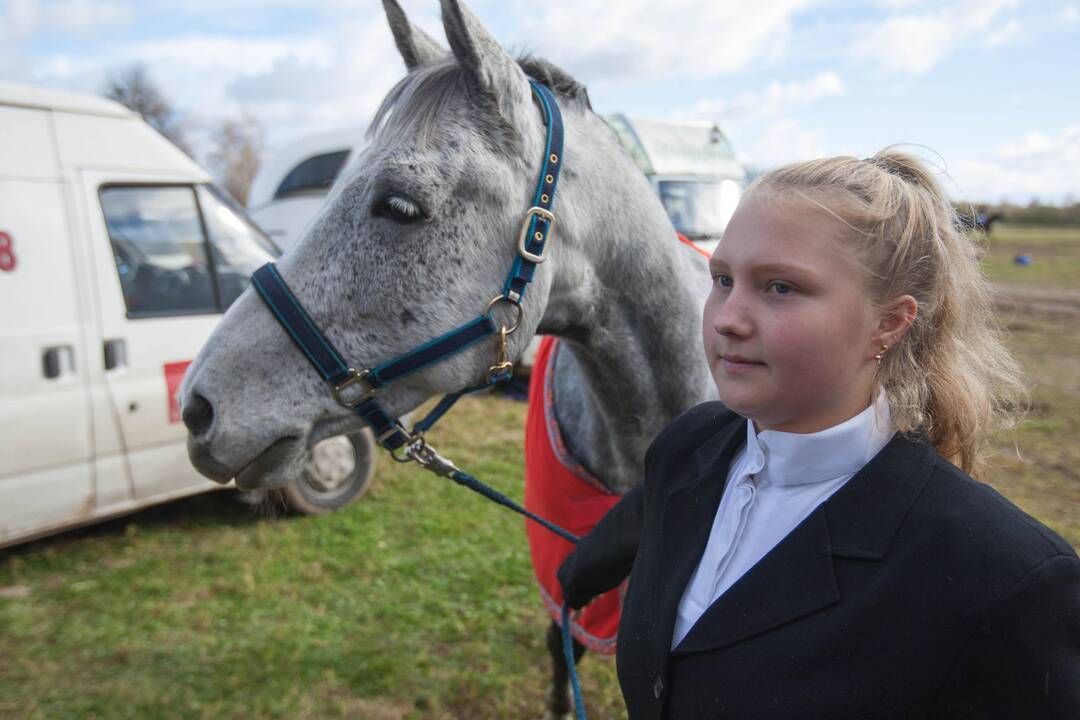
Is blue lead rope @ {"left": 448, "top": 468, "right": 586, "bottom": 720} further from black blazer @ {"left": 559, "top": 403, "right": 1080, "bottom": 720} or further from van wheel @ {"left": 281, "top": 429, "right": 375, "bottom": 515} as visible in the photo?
van wheel @ {"left": 281, "top": 429, "right": 375, "bottom": 515}

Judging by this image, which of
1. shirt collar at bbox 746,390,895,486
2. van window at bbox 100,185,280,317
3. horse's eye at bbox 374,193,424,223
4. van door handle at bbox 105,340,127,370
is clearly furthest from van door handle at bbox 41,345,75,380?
shirt collar at bbox 746,390,895,486

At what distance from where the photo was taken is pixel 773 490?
1.07 meters

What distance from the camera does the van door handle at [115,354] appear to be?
3.55 m

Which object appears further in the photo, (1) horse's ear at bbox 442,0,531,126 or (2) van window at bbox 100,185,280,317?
(2) van window at bbox 100,185,280,317

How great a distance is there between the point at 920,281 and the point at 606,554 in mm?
839

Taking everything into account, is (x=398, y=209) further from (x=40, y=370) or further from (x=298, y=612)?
(x=40, y=370)

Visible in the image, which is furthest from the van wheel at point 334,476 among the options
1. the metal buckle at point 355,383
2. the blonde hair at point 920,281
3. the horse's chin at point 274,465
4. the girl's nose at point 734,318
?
the blonde hair at point 920,281

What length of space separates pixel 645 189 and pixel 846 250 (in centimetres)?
97

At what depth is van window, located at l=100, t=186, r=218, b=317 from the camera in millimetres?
3699

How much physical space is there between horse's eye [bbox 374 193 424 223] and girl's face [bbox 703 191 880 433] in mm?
696

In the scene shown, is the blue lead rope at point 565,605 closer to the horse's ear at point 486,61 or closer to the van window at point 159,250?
the horse's ear at point 486,61

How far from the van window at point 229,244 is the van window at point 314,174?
4761mm

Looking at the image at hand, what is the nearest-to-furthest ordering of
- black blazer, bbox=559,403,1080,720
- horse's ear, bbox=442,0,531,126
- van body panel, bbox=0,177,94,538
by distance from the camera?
black blazer, bbox=559,403,1080,720 < horse's ear, bbox=442,0,531,126 < van body panel, bbox=0,177,94,538

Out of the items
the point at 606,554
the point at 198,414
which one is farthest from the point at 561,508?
the point at 198,414
